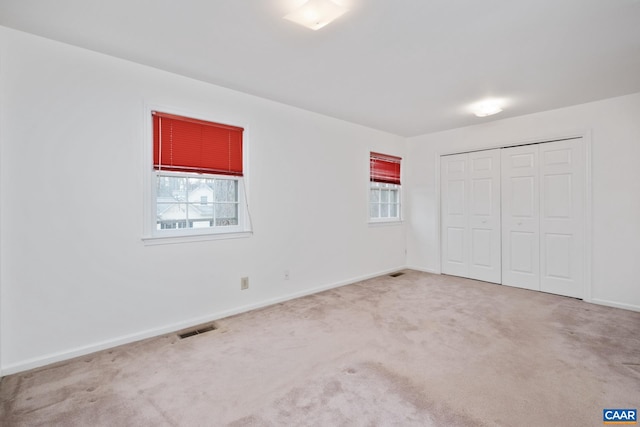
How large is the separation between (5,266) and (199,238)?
139cm

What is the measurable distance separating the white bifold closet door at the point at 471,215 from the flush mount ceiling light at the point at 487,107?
3.16 ft

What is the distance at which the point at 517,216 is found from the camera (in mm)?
4422

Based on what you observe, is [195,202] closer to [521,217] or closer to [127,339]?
[127,339]

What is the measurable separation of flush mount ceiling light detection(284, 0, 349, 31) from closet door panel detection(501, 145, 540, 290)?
3644mm

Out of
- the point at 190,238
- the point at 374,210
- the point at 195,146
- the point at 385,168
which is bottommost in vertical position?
the point at 190,238

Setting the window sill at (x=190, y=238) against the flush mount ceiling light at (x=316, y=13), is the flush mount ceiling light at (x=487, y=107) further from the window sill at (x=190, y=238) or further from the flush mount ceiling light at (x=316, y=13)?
the window sill at (x=190, y=238)

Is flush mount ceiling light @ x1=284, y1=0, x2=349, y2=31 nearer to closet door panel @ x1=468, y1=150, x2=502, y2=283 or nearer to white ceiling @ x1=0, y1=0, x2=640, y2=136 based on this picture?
white ceiling @ x1=0, y1=0, x2=640, y2=136

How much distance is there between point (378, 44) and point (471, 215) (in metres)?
3.47

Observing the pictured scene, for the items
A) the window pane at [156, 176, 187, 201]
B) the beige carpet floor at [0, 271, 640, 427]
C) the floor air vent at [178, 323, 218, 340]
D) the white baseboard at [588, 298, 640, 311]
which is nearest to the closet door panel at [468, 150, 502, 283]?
the white baseboard at [588, 298, 640, 311]

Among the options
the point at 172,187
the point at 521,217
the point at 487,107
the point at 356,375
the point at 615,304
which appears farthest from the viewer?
the point at 521,217

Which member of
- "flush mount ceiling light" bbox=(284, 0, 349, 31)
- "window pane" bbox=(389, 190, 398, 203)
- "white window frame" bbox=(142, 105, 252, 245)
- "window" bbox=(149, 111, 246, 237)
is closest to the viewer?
"flush mount ceiling light" bbox=(284, 0, 349, 31)

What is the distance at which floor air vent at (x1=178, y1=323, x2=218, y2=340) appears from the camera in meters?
2.85

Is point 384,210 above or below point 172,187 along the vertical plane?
below

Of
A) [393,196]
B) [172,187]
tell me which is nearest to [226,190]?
[172,187]
